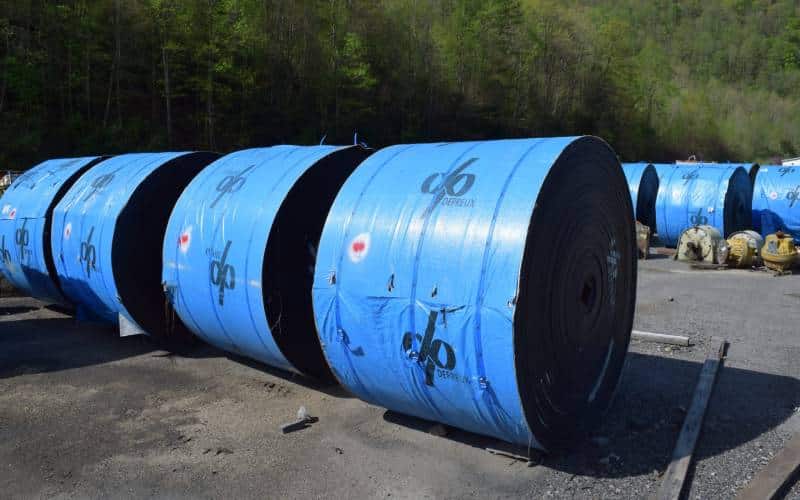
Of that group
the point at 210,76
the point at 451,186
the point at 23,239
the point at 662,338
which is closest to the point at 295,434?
the point at 451,186

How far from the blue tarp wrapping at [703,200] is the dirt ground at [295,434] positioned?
10059 millimetres

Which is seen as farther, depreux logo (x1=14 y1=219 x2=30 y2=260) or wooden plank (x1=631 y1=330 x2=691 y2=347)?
depreux logo (x1=14 y1=219 x2=30 y2=260)

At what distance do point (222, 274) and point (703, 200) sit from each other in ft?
50.2

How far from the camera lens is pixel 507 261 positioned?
4441 millimetres

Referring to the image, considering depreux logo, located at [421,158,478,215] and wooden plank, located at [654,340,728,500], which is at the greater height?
depreux logo, located at [421,158,478,215]

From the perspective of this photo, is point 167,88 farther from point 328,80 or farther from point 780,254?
point 780,254

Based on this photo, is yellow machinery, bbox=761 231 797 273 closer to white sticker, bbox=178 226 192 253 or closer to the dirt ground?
the dirt ground

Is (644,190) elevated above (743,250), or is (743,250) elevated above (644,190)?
(644,190)

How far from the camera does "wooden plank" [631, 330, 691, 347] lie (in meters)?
8.32

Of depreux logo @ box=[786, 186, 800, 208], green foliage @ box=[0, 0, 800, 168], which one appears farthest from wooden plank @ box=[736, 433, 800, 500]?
green foliage @ box=[0, 0, 800, 168]

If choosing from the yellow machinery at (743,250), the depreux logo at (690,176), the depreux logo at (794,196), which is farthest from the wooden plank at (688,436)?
the depreux logo at (794,196)

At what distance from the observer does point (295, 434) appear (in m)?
5.66

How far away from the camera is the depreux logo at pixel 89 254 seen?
8.26 metres

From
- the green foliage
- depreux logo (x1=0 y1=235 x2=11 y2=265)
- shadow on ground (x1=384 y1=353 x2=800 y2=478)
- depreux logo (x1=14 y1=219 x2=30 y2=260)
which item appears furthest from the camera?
the green foliage
